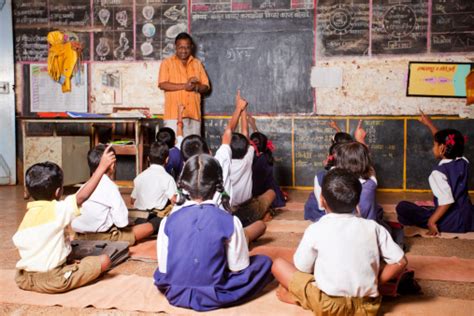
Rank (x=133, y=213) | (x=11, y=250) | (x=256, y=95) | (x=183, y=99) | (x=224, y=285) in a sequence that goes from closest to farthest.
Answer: (x=224, y=285) < (x=11, y=250) < (x=133, y=213) < (x=183, y=99) < (x=256, y=95)

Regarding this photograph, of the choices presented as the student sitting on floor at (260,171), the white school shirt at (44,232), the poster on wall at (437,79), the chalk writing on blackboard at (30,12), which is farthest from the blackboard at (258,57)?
the white school shirt at (44,232)

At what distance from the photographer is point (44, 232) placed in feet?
7.08

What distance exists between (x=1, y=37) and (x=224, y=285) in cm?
553

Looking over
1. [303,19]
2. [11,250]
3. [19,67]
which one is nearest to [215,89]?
[303,19]

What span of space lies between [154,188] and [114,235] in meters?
0.56

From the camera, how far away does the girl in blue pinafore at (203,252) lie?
1980mm

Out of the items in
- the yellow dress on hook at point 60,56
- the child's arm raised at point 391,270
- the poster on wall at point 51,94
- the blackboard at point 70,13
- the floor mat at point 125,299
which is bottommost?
the floor mat at point 125,299

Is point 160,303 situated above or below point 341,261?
below

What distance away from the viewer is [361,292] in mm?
1842

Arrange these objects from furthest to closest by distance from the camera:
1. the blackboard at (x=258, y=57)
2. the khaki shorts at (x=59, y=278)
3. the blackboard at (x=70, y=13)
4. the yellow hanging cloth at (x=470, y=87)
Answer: the blackboard at (x=70, y=13)
the blackboard at (x=258, y=57)
the yellow hanging cloth at (x=470, y=87)
the khaki shorts at (x=59, y=278)

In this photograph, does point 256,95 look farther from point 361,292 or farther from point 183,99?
point 361,292

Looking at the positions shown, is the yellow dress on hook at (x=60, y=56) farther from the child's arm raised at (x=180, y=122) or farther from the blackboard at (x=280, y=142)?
the blackboard at (x=280, y=142)

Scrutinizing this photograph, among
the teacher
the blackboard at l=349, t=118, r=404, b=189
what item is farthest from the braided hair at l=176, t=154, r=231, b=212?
the blackboard at l=349, t=118, r=404, b=189

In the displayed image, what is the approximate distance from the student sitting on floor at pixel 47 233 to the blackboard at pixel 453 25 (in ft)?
15.6
